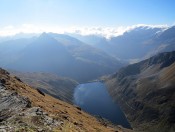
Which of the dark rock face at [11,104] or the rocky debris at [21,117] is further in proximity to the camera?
the dark rock face at [11,104]

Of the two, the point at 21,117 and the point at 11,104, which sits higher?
the point at 21,117

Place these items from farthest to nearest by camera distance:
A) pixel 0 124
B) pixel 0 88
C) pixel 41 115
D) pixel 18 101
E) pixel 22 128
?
pixel 0 88 → pixel 18 101 → pixel 41 115 → pixel 0 124 → pixel 22 128

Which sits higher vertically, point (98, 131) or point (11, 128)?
point (11, 128)

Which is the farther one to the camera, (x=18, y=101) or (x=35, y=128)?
(x=18, y=101)

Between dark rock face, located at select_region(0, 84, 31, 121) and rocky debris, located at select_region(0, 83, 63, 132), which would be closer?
rocky debris, located at select_region(0, 83, 63, 132)

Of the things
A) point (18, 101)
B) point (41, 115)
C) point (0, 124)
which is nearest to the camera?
point (0, 124)

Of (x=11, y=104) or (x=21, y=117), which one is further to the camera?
(x=11, y=104)

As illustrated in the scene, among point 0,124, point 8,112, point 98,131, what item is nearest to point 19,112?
point 8,112

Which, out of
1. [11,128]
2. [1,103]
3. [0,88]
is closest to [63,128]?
[11,128]

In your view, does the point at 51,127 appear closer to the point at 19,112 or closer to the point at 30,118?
the point at 30,118
